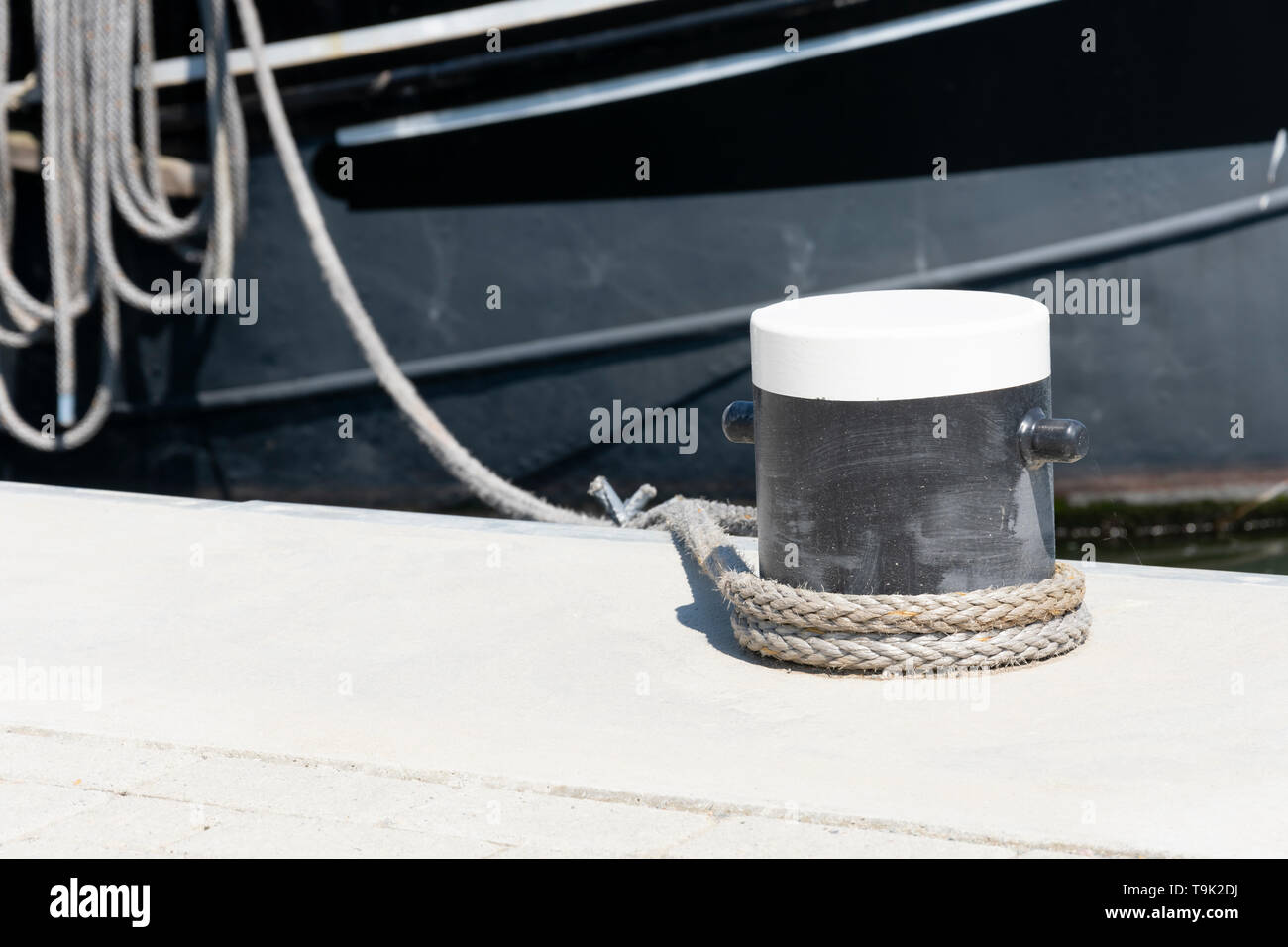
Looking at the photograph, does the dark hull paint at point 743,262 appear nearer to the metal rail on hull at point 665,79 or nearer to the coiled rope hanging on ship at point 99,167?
the metal rail on hull at point 665,79

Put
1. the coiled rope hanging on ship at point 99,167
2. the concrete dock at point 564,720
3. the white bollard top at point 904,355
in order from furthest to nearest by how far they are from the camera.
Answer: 1. the coiled rope hanging on ship at point 99,167
2. the white bollard top at point 904,355
3. the concrete dock at point 564,720

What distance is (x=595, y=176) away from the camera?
5.98m

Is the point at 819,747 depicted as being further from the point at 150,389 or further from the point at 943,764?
the point at 150,389

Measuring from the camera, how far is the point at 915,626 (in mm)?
3082

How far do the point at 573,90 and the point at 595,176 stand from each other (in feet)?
1.02

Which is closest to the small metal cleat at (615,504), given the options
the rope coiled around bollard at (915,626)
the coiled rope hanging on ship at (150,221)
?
the coiled rope hanging on ship at (150,221)

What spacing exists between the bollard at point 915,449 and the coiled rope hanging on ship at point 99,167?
11.5ft

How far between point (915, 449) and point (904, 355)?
0.18 m

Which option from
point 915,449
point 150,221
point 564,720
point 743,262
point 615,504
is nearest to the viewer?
point 564,720

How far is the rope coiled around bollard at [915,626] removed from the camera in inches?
121

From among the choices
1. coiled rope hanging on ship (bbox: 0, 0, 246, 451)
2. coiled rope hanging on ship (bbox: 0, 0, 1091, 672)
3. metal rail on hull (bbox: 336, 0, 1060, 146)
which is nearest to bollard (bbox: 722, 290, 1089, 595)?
coiled rope hanging on ship (bbox: 0, 0, 1091, 672)

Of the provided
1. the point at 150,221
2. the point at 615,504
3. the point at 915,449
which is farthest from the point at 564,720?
the point at 150,221

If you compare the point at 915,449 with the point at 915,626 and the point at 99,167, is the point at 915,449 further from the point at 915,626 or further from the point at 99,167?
the point at 99,167

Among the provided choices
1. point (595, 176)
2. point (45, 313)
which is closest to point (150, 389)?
point (45, 313)
